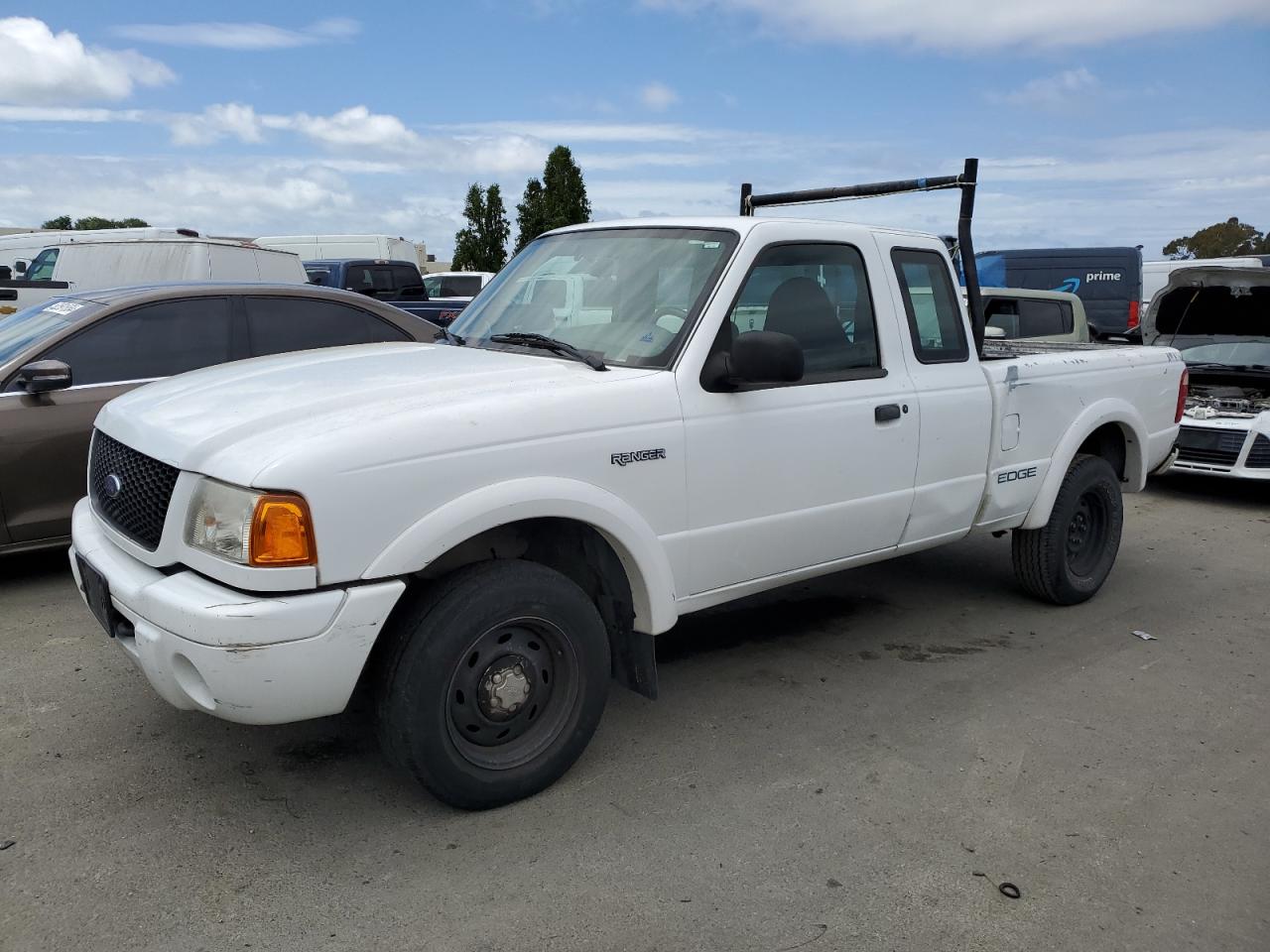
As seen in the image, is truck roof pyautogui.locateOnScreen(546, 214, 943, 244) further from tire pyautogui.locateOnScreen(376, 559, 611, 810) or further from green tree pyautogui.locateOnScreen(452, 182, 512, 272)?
green tree pyautogui.locateOnScreen(452, 182, 512, 272)

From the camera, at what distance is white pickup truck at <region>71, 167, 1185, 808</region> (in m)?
2.93

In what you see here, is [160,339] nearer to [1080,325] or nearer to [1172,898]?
[1172,898]

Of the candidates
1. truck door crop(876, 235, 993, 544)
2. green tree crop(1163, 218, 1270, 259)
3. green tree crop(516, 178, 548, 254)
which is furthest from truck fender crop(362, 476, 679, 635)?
green tree crop(1163, 218, 1270, 259)

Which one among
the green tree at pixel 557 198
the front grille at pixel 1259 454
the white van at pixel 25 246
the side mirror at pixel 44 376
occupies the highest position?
the green tree at pixel 557 198

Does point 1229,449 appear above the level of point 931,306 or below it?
below

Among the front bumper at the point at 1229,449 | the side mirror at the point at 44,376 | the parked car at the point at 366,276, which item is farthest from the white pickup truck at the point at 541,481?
the parked car at the point at 366,276

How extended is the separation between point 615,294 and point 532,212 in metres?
36.0

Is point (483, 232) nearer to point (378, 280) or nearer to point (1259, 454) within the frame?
point (378, 280)

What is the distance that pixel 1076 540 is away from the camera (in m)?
5.80

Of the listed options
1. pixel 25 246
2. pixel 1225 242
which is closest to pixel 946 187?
pixel 25 246

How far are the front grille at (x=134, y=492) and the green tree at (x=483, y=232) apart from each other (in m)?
40.0

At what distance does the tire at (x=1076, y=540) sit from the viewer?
5508 millimetres

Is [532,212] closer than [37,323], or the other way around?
[37,323]

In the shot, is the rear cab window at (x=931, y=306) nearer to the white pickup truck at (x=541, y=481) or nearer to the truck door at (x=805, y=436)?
the white pickup truck at (x=541, y=481)
